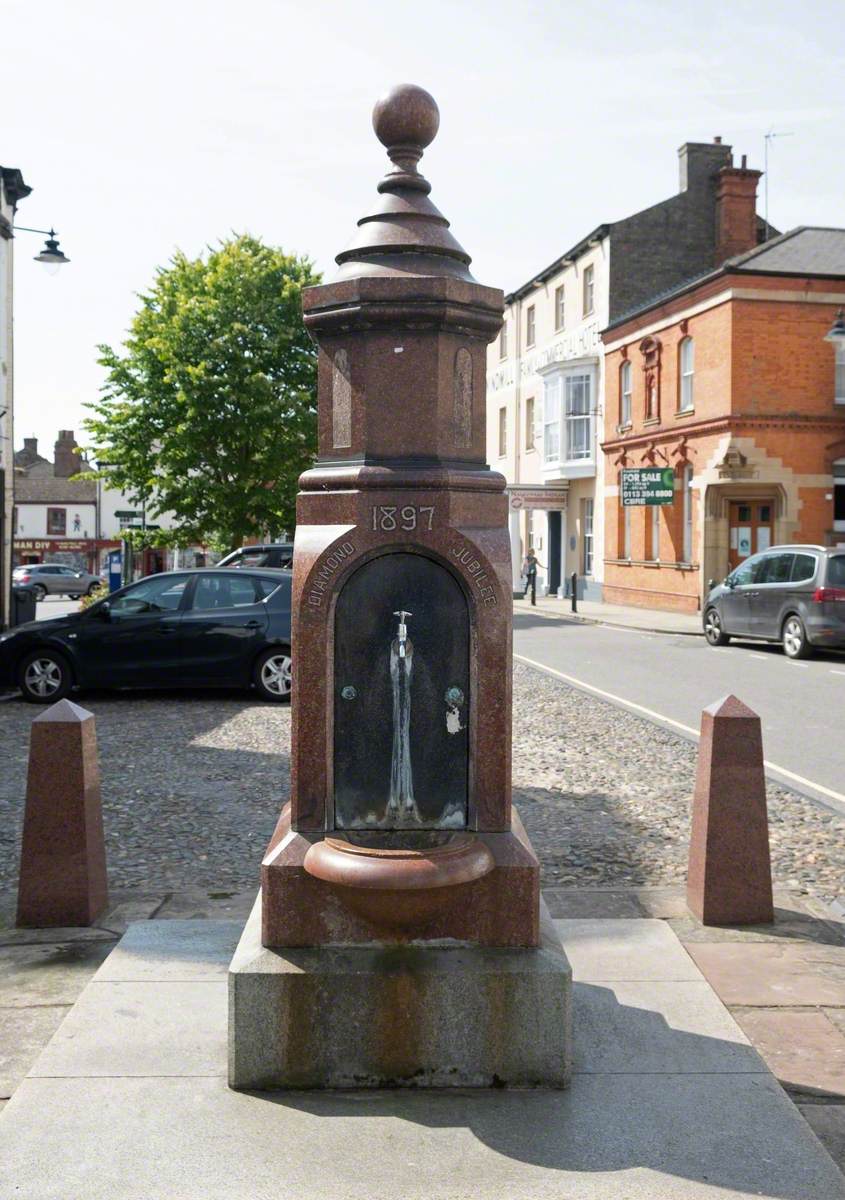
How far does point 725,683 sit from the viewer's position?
1564cm

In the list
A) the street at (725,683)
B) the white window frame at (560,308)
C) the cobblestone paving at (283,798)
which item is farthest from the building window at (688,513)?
the cobblestone paving at (283,798)

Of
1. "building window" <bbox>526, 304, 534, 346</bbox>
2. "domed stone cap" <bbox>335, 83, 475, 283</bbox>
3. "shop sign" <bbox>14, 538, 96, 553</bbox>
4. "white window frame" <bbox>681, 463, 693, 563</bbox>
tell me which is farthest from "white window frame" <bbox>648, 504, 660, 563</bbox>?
"shop sign" <bbox>14, 538, 96, 553</bbox>

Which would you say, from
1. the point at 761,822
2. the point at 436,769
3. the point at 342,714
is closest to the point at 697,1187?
the point at 436,769

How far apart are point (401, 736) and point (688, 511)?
92.3 feet

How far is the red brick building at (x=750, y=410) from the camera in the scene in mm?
28297

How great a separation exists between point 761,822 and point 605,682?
10.3 meters

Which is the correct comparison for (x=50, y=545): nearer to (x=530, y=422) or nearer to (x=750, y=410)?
(x=530, y=422)

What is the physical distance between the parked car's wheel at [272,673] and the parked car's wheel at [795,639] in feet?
29.9

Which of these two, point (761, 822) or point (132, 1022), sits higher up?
point (761, 822)

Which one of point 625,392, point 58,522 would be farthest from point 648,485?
point 58,522

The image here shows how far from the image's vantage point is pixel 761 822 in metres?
5.52

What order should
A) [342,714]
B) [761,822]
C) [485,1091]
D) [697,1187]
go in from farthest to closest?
1. [761,822]
2. [342,714]
3. [485,1091]
4. [697,1187]

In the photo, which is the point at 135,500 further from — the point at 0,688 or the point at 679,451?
the point at 0,688

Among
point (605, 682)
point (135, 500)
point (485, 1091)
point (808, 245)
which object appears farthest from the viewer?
point (135, 500)
